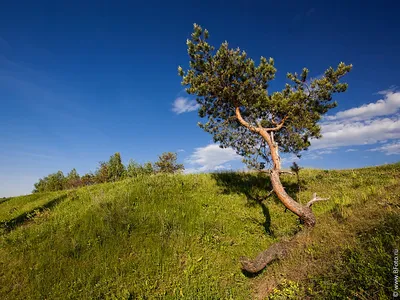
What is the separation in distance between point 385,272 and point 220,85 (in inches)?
415

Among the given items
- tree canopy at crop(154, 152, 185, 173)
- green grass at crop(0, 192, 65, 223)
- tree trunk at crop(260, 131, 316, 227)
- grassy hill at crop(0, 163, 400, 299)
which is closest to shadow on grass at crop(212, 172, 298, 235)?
grassy hill at crop(0, 163, 400, 299)

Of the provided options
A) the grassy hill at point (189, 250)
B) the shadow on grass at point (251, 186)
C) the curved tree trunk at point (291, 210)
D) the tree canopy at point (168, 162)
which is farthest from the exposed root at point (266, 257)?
the tree canopy at point (168, 162)

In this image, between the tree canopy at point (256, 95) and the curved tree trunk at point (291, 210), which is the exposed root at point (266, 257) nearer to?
the curved tree trunk at point (291, 210)

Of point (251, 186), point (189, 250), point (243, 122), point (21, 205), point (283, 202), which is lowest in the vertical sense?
point (189, 250)

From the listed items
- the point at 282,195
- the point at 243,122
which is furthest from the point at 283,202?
the point at 243,122

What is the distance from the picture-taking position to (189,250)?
9.15m

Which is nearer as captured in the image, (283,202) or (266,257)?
(266,257)

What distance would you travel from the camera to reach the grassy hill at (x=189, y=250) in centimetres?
536

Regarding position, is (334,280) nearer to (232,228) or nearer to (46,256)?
(232,228)

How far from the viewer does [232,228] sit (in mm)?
11156

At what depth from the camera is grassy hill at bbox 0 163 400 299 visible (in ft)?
17.6

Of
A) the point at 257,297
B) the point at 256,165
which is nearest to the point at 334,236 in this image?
the point at 257,297

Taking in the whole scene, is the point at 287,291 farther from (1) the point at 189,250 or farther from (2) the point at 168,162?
(2) the point at 168,162

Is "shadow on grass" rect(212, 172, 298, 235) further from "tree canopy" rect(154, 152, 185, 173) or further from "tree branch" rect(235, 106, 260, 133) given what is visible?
"tree canopy" rect(154, 152, 185, 173)
